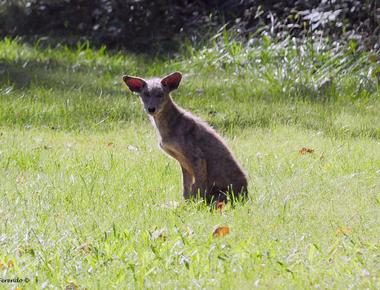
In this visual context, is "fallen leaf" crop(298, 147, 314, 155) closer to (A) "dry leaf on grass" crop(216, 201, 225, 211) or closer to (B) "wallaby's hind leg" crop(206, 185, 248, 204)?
(B) "wallaby's hind leg" crop(206, 185, 248, 204)

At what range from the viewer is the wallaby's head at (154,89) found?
765cm

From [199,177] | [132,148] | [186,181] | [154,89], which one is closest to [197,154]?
[199,177]

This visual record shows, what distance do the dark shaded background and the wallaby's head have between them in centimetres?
613

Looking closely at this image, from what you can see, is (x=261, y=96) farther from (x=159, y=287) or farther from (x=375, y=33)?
(x=159, y=287)

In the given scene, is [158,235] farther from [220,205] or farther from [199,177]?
[199,177]

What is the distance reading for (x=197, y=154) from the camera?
7.37 metres

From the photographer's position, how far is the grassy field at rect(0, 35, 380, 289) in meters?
5.77

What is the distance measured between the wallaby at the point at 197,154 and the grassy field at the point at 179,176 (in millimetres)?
212

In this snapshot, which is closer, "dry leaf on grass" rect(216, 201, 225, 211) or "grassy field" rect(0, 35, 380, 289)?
"grassy field" rect(0, 35, 380, 289)

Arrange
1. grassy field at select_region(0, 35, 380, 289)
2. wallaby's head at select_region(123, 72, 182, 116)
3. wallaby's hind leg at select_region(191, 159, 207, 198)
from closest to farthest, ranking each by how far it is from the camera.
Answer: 1. grassy field at select_region(0, 35, 380, 289)
2. wallaby's hind leg at select_region(191, 159, 207, 198)
3. wallaby's head at select_region(123, 72, 182, 116)

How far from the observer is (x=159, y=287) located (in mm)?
5496

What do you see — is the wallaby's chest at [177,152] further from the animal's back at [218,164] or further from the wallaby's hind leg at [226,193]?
the wallaby's hind leg at [226,193]

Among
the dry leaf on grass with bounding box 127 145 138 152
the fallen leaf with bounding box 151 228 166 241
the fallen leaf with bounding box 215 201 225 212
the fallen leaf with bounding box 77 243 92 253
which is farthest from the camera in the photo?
the dry leaf on grass with bounding box 127 145 138 152

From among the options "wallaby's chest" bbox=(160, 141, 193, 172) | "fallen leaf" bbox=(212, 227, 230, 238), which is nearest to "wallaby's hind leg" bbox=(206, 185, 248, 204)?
"wallaby's chest" bbox=(160, 141, 193, 172)
